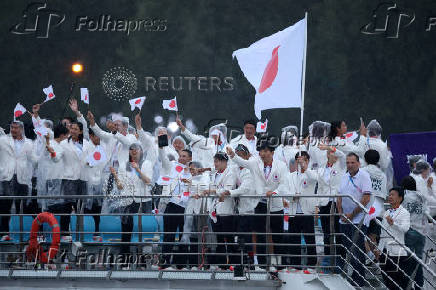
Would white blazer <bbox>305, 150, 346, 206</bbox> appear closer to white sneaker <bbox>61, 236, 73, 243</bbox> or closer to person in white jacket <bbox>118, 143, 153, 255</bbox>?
person in white jacket <bbox>118, 143, 153, 255</bbox>

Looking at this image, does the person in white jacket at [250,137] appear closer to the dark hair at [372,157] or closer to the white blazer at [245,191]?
the white blazer at [245,191]

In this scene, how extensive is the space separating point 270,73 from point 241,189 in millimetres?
2098

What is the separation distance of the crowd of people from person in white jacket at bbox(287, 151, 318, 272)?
0.01 meters

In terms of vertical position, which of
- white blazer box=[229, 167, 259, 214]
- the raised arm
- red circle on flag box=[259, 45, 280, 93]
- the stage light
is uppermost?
the stage light

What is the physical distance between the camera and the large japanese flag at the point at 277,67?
37.6 ft

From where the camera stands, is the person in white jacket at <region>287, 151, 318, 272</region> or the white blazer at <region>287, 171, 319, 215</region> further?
the white blazer at <region>287, 171, 319, 215</region>

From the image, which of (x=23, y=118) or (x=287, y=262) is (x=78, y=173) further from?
(x=23, y=118)

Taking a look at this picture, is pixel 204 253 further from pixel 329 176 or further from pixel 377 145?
pixel 377 145

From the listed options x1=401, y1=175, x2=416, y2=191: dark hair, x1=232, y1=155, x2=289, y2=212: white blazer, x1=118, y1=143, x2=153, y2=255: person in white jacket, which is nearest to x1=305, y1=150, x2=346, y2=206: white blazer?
x1=232, y1=155, x2=289, y2=212: white blazer

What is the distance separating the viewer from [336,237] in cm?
1023

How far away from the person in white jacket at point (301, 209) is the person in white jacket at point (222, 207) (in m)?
0.72

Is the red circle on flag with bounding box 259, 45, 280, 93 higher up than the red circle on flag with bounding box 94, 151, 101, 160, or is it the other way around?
the red circle on flag with bounding box 259, 45, 280, 93

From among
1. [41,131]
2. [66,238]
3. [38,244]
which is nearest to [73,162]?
[41,131]

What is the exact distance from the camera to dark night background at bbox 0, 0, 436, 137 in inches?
659
